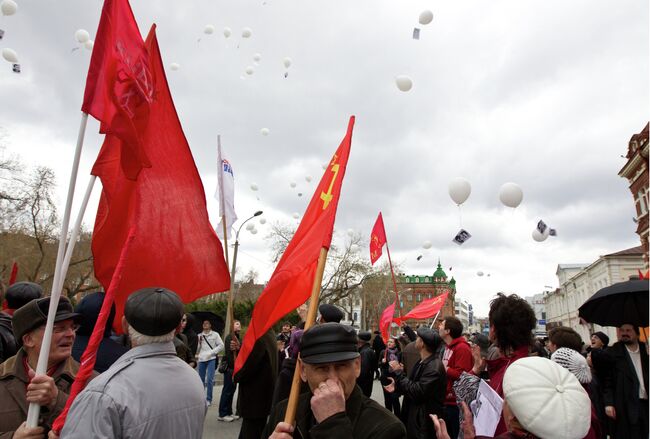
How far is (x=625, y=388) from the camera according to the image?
471 cm

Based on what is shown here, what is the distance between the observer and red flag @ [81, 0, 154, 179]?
2652 millimetres

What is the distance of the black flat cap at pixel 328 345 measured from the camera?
1.95m

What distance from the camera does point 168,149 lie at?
11.1 ft

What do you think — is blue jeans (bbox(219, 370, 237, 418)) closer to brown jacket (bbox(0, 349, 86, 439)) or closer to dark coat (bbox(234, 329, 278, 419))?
dark coat (bbox(234, 329, 278, 419))

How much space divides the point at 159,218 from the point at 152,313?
1.05 m

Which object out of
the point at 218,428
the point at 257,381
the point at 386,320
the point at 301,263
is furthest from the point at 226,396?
the point at 301,263

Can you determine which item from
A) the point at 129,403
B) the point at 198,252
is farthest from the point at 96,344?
the point at 198,252

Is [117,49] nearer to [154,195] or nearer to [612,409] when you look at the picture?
[154,195]

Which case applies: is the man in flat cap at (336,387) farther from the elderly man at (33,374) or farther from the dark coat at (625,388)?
the dark coat at (625,388)

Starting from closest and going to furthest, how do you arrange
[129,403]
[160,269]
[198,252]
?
[129,403], [160,269], [198,252]

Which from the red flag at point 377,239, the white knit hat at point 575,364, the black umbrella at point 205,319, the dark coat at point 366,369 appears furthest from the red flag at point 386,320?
the white knit hat at point 575,364

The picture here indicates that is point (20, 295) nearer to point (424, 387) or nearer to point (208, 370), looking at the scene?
point (424, 387)

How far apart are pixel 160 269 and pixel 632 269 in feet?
178

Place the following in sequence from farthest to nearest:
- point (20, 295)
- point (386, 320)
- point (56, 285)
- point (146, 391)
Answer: point (386, 320)
point (20, 295)
point (56, 285)
point (146, 391)
